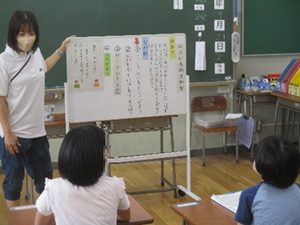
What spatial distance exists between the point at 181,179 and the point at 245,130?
102 centimetres

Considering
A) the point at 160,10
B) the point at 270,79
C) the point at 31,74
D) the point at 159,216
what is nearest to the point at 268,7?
the point at 270,79

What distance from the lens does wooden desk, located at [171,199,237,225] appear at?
2.14 m

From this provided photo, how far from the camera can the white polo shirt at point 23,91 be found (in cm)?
297

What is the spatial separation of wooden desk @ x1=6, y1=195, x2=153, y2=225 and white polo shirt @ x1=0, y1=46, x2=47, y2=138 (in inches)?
32.4

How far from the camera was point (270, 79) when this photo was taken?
5.84m

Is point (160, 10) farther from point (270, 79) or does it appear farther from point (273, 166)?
point (273, 166)

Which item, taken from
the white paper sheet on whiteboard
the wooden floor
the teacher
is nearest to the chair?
the wooden floor

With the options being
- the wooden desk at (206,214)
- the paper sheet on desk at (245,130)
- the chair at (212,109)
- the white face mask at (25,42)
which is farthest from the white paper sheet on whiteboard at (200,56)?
the wooden desk at (206,214)

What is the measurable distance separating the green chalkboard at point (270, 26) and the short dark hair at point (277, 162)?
13.3 feet

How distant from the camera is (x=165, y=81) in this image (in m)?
4.17

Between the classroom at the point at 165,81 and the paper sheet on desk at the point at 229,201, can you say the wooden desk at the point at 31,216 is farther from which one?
the classroom at the point at 165,81

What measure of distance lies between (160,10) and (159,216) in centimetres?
222

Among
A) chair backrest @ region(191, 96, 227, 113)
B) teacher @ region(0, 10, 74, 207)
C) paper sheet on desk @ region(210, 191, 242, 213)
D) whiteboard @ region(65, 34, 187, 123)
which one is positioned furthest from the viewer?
chair backrest @ region(191, 96, 227, 113)

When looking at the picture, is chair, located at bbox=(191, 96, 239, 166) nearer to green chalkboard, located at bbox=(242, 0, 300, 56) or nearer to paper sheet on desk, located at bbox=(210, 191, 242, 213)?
green chalkboard, located at bbox=(242, 0, 300, 56)
